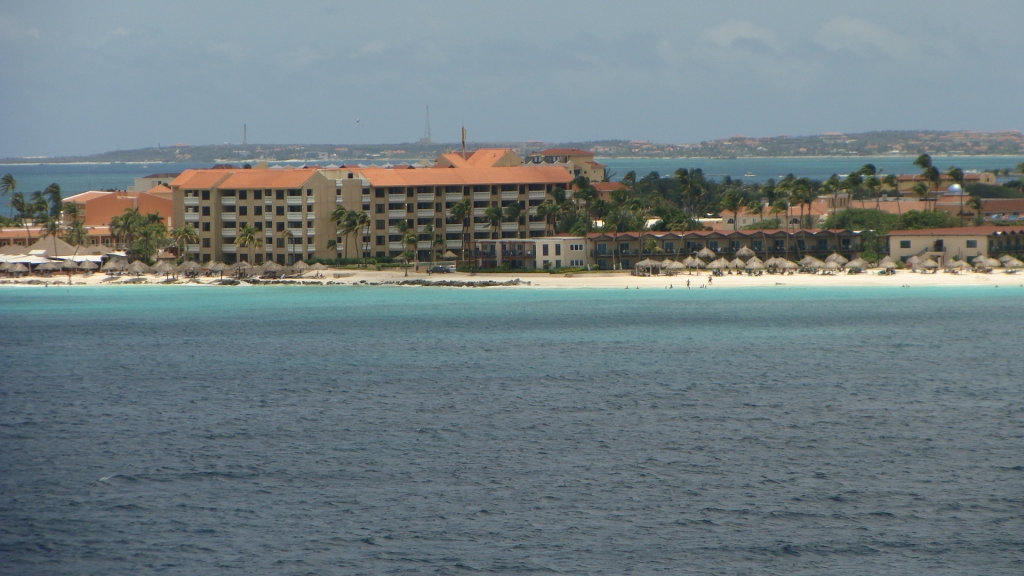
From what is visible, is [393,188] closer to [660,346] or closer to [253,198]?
[253,198]

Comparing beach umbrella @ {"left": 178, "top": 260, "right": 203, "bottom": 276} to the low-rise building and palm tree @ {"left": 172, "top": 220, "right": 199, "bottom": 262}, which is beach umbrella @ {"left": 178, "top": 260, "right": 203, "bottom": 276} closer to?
palm tree @ {"left": 172, "top": 220, "right": 199, "bottom": 262}

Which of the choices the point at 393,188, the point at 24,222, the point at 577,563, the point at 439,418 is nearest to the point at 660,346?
the point at 439,418

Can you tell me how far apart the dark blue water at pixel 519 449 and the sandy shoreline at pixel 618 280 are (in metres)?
19.4

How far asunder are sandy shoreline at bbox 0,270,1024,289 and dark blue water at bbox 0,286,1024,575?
63.5 feet

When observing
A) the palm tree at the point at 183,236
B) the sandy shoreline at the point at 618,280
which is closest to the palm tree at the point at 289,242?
the sandy shoreline at the point at 618,280

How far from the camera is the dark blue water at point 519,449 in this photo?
96.9 ft

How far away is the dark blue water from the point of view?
29.5 meters

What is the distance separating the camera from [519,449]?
128ft

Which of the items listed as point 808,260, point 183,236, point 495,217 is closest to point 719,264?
point 808,260

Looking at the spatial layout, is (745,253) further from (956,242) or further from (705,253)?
(956,242)

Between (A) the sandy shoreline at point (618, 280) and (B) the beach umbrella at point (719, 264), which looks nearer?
(A) the sandy shoreline at point (618, 280)

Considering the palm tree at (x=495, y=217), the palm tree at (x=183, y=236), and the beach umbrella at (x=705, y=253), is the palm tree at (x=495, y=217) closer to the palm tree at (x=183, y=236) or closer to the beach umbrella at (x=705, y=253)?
the beach umbrella at (x=705, y=253)

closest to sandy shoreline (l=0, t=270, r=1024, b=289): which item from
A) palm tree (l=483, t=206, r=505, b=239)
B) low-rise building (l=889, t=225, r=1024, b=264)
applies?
low-rise building (l=889, t=225, r=1024, b=264)

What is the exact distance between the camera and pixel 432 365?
57875 millimetres
